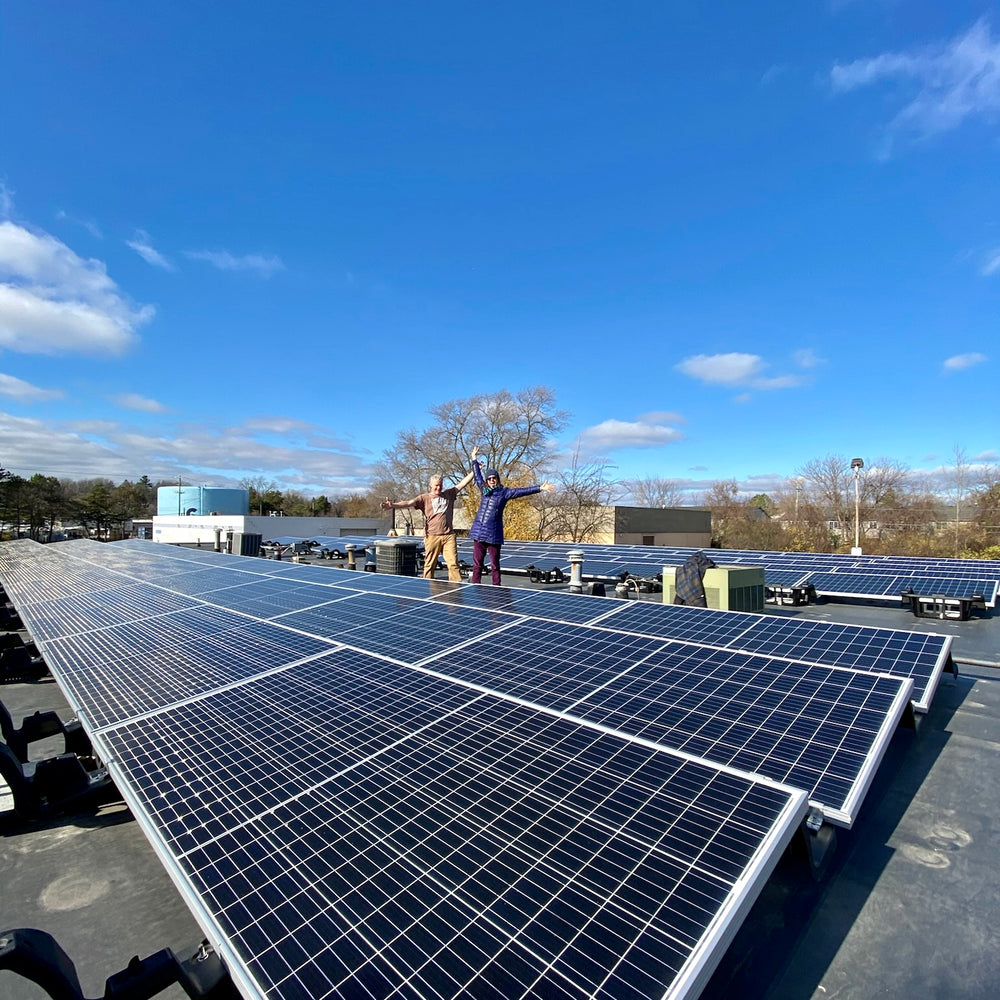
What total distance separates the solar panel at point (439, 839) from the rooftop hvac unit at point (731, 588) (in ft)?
21.9

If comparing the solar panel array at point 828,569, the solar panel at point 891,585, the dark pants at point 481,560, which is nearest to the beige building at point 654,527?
the solar panel array at point 828,569

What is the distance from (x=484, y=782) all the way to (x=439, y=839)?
18.2 inches

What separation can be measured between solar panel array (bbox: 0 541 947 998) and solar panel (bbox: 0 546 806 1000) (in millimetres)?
11

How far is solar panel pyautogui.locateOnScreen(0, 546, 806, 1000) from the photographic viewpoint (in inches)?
68.0

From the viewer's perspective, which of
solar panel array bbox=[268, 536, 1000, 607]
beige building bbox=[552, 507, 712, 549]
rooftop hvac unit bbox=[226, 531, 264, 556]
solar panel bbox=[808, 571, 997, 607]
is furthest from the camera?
beige building bbox=[552, 507, 712, 549]

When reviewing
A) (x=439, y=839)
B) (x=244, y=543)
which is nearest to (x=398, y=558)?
(x=439, y=839)

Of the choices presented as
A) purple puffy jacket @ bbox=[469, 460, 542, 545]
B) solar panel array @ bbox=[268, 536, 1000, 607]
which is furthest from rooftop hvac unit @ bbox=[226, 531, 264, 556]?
purple puffy jacket @ bbox=[469, 460, 542, 545]

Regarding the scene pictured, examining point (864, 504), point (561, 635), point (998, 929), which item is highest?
point (864, 504)

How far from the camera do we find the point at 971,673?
6527 mm

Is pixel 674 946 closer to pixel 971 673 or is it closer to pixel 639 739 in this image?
pixel 639 739

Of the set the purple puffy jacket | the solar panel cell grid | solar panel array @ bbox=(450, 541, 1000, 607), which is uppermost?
the purple puffy jacket

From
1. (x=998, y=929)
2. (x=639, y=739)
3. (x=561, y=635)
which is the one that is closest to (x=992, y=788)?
(x=998, y=929)

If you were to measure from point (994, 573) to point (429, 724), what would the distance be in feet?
47.8

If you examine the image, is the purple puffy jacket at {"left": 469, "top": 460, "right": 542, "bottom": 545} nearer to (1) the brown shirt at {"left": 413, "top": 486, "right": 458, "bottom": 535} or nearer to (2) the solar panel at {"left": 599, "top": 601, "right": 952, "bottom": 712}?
(1) the brown shirt at {"left": 413, "top": 486, "right": 458, "bottom": 535}
